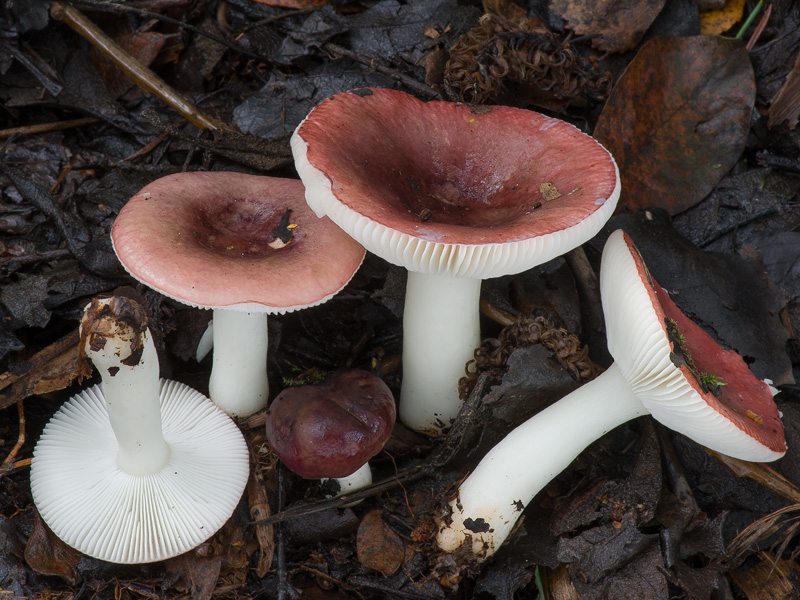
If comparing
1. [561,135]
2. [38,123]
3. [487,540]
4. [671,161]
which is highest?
[561,135]

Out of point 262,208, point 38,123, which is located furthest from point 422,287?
point 38,123

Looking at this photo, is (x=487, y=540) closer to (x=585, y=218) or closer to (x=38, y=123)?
(x=585, y=218)

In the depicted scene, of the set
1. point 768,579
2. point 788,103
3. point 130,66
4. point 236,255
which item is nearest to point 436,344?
point 236,255

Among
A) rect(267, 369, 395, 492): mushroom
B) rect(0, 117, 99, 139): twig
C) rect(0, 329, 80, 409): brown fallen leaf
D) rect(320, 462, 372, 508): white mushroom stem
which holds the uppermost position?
rect(0, 117, 99, 139): twig

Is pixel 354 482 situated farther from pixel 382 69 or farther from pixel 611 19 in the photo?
pixel 611 19

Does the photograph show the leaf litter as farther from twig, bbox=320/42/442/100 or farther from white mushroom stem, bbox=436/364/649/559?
white mushroom stem, bbox=436/364/649/559

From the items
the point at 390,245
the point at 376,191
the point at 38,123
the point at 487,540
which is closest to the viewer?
the point at 390,245

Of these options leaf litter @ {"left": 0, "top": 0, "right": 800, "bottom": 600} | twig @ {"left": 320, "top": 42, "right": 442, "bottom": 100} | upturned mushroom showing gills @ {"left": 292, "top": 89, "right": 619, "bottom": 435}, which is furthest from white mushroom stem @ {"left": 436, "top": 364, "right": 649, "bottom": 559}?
twig @ {"left": 320, "top": 42, "right": 442, "bottom": 100}
